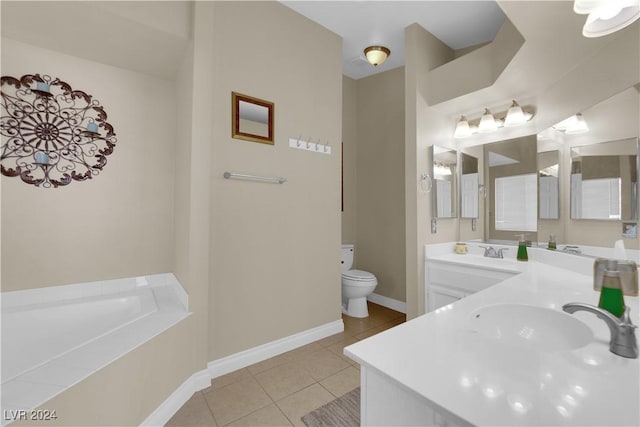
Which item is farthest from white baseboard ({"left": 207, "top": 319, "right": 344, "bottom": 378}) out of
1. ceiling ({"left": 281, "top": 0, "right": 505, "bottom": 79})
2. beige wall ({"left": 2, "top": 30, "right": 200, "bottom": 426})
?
ceiling ({"left": 281, "top": 0, "right": 505, "bottom": 79})

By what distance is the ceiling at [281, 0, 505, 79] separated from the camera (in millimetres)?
2285

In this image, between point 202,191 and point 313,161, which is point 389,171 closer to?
point 313,161

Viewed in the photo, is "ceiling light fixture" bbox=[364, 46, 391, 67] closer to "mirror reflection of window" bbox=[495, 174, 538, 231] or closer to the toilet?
"mirror reflection of window" bbox=[495, 174, 538, 231]

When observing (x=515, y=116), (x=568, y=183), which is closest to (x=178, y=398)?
(x=568, y=183)

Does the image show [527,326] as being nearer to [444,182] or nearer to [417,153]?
[417,153]

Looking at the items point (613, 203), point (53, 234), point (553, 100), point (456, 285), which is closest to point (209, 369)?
point (53, 234)

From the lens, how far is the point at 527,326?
110 cm

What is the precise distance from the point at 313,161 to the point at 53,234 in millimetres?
1973

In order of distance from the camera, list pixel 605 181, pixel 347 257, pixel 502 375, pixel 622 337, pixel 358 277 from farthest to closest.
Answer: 1. pixel 347 257
2. pixel 358 277
3. pixel 605 181
4. pixel 622 337
5. pixel 502 375

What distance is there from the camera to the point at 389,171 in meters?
3.35

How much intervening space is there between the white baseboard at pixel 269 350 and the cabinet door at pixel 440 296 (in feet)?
2.87

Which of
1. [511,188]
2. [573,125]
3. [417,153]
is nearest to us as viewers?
[573,125]

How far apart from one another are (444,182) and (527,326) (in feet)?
5.90

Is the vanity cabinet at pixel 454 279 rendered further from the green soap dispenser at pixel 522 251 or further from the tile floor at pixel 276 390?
the tile floor at pixel 276 390
